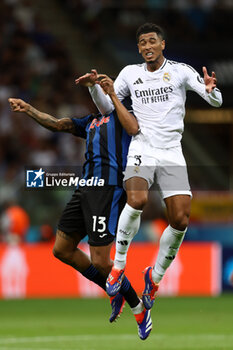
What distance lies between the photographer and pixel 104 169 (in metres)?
9.52

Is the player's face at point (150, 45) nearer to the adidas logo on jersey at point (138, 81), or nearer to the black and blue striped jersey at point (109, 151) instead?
the adidas logo on jersey at point (138, 81)

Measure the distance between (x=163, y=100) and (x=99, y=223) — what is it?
1.45m

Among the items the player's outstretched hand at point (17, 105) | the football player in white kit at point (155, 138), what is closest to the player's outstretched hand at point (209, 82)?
the football player in white kit at point (155, 138)

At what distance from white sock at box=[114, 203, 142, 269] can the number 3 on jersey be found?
0.27 meters

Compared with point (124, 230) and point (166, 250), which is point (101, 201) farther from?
point (166, 250)

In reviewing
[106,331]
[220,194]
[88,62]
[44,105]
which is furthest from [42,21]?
[106,331]

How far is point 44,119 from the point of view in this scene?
31.8 ft

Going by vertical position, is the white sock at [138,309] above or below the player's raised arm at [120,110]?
below

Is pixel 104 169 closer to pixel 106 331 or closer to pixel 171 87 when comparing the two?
pixel 171 87

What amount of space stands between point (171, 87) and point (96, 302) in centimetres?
866

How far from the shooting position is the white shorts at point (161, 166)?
352 inches

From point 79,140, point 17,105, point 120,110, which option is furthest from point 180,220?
point 79,140

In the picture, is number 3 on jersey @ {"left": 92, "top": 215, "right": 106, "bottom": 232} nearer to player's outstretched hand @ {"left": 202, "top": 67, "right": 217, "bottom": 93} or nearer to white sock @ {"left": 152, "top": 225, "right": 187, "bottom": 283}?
white sock @ {"left": 152, "top": 225, "right": 187, "bottom": 283}

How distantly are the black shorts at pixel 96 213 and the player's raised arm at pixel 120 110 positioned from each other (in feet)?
2.75
